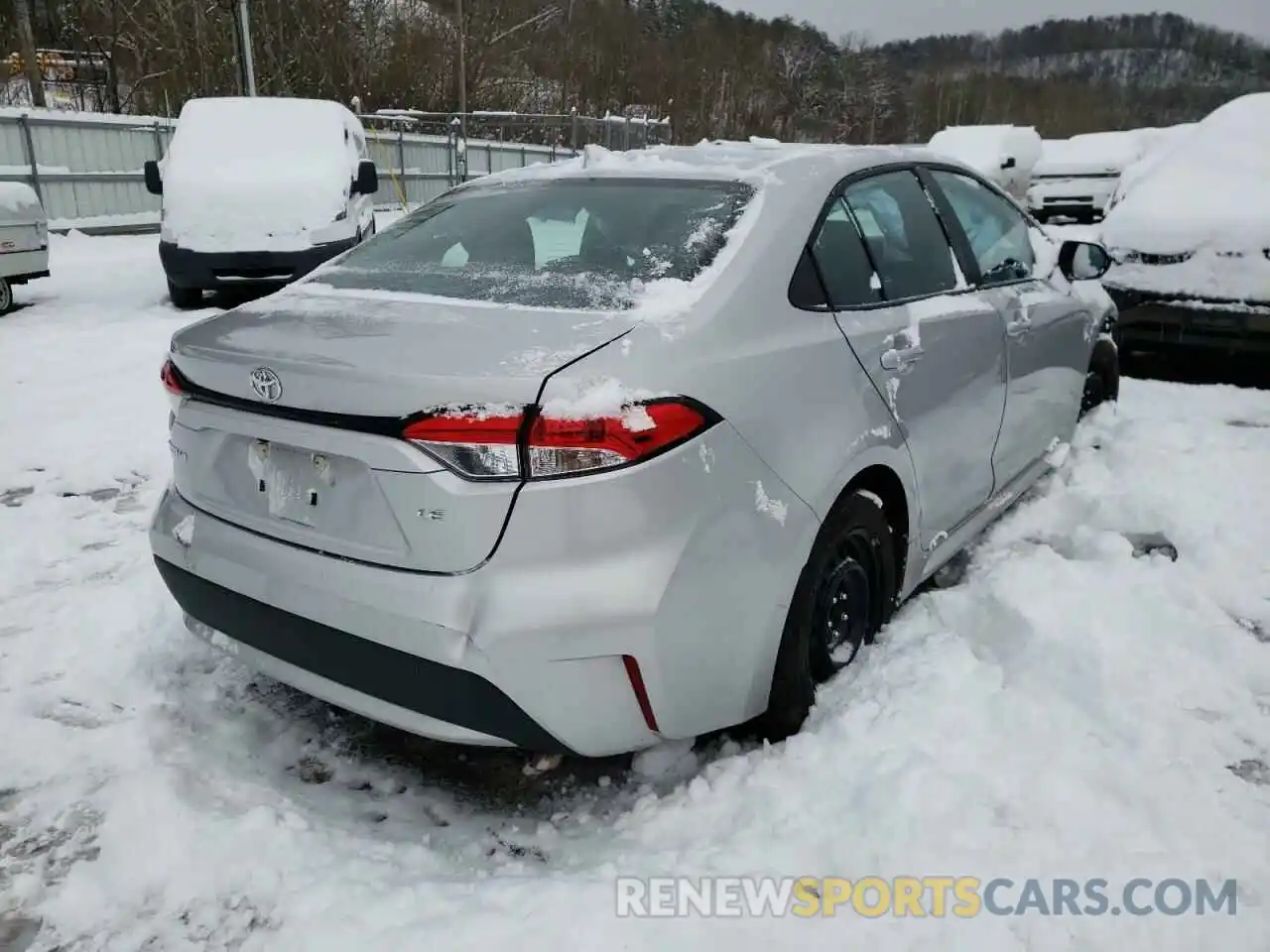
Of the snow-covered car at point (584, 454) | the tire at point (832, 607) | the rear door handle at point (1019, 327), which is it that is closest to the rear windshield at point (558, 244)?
the snow-covered car at point (584, 454)

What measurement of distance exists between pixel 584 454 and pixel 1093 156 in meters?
20.6

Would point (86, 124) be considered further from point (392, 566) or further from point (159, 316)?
point (392, 566)

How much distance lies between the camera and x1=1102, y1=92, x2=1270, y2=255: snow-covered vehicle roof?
6027 millimetres

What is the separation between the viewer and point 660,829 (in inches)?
87.1

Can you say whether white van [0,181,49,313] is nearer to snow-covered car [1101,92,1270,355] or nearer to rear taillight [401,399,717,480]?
rear taillight [401,399,717,480]

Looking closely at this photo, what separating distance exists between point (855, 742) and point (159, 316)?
8624 millimetres

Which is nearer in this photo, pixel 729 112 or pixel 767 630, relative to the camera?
pixel 767 630

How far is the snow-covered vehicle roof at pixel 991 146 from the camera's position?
19.7 metres

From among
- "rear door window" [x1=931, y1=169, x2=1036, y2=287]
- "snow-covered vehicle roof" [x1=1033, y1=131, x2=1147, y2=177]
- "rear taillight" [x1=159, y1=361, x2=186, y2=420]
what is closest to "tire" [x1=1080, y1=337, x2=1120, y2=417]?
"rear door window" [x1=931, y1=169, x2=1036, y2=287]

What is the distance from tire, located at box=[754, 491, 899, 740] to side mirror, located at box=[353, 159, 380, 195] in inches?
344

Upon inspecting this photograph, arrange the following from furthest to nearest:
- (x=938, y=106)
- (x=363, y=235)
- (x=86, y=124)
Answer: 1. (x=938, y=106)
2. (x=86, y=124)
3. (x=363, y=235)

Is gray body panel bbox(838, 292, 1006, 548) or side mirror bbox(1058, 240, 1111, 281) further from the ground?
side mirror bbox(1058, 240, 1111, 281)

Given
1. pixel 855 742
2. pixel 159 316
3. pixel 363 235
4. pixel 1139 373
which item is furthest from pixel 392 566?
pixel 363 235

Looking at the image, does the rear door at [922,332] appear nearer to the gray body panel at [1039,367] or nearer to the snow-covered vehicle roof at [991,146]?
the gray body panel at [1039,367]
